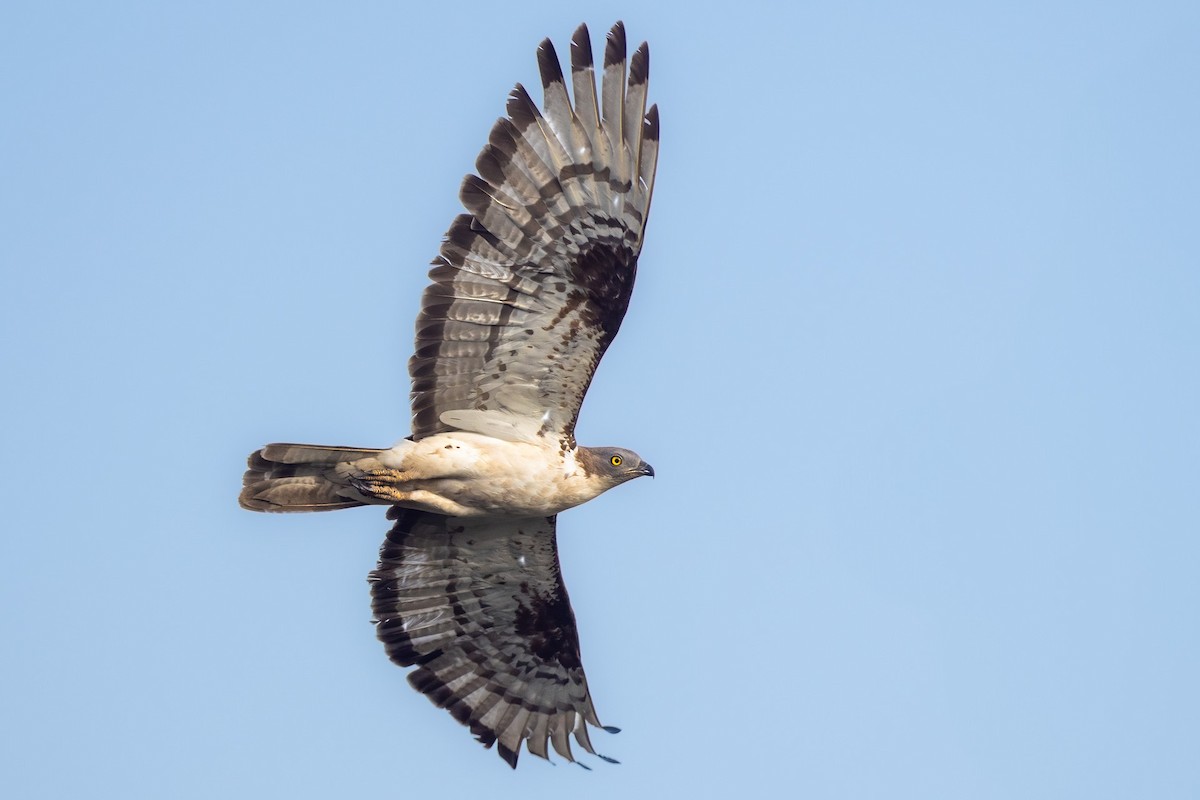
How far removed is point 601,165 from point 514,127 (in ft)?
2.62

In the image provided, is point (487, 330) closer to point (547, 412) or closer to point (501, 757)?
point (547, 412)

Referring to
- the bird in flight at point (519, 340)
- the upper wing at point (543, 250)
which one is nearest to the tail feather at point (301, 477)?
the bird in flight at point (519, 340)

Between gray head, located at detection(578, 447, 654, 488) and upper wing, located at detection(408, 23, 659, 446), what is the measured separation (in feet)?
2.13

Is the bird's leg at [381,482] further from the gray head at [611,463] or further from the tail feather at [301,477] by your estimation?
the gray head at [611,463]

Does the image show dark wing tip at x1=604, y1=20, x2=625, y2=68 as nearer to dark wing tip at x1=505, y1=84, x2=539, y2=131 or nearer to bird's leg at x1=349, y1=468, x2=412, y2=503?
dark wing tip at x1=505, y1=84, x2=539, y2=131

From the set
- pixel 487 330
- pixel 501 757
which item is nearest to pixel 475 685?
pixel 501 757

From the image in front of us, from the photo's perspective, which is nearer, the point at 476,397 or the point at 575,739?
the point at 476,397

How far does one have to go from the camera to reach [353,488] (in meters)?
14.6

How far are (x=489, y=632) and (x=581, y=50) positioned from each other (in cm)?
620

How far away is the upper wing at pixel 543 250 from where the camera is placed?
1379cm

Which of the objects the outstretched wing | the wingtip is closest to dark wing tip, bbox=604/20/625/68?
the wingtip

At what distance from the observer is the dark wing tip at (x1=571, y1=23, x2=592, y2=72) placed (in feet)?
44.6

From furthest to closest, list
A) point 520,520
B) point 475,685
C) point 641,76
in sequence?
point 475,685, point 520,520, point 641,76

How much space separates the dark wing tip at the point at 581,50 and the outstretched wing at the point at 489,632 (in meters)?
4.75
